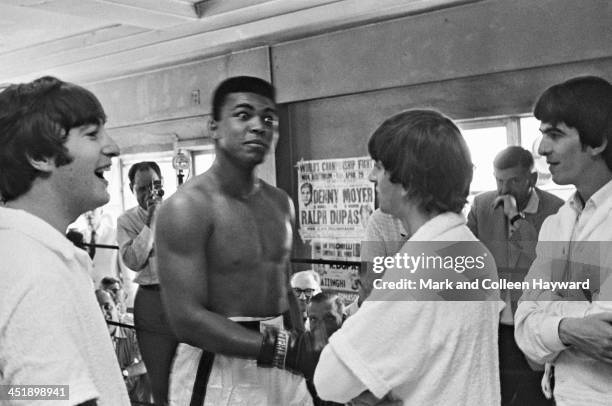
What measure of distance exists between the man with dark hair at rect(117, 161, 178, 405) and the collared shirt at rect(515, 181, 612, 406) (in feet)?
6.43

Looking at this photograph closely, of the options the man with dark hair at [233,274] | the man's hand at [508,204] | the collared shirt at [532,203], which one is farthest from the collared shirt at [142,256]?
the collared shirt at [532,203]

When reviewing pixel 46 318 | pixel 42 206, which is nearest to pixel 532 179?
pixel 42 206

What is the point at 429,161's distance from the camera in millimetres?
1481

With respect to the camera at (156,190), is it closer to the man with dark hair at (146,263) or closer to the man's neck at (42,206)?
the man with dark hair at (146,263)

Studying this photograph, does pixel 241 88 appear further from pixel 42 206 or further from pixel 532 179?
pixel 532 179

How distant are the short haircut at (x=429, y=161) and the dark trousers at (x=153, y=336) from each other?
5.20ft

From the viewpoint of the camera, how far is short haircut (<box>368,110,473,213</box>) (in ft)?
4.85

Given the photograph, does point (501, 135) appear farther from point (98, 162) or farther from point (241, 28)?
point (98, 162)

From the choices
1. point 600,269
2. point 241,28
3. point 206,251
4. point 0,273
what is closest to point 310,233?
point 241,28

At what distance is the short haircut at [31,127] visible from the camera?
1.33 metres

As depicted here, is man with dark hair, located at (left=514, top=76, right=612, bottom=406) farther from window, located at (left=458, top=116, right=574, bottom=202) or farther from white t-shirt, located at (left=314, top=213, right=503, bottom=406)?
window, located at (left=458, top=116, right=574, bottom=202)

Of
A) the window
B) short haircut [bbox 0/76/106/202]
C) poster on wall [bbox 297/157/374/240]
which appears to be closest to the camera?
short haircut [bbox 0/76/106/202]

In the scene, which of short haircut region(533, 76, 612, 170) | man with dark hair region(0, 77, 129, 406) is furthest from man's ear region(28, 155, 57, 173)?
short haircut region(533, 76, 612, 170)

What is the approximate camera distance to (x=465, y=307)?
4.66ft
